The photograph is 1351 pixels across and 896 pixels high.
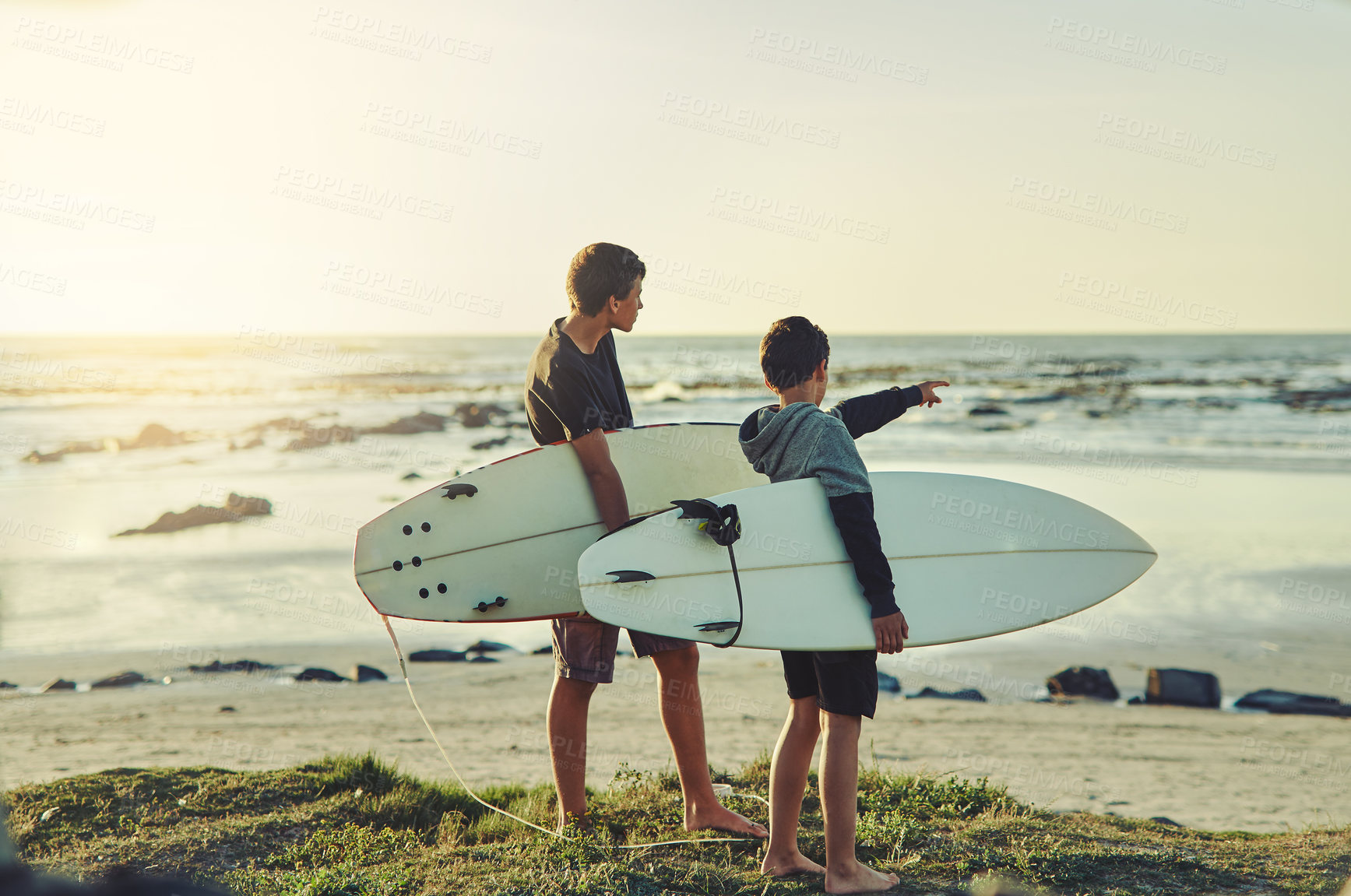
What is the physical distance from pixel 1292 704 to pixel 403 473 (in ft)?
40.4

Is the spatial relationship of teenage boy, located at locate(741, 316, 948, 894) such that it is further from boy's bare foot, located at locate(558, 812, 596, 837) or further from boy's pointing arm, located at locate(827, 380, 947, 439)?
boy's bare foot, located at locate(558, 812, 596, 837)

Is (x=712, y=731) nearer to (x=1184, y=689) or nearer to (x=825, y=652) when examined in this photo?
(x=825, y=652)

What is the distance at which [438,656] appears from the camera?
6.19 m

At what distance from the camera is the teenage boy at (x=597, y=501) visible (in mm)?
3016

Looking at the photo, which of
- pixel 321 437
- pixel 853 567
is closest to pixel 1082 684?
pixel 853 567

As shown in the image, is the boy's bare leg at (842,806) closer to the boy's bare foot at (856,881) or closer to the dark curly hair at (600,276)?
the boy's bare foot at (856,881)

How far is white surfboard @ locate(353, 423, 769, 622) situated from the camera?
3.48 metres

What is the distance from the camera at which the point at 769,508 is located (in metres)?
2.95

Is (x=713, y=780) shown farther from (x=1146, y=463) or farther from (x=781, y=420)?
(x=1146, y=463)

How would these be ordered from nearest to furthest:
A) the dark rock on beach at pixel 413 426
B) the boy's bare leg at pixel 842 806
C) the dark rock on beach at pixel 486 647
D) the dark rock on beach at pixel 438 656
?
the boy's bare leg at pixel 842 806, the dark rock on beach at pixel 438 656, the dark rock on beach at pixel 486 647, the dark rock on beach at pixel 413 426

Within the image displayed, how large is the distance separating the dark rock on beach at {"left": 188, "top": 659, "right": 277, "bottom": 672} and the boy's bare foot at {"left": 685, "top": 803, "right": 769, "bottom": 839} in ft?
12.6

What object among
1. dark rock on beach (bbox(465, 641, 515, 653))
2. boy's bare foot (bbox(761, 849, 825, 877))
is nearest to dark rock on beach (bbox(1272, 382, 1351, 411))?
dark rock on beach (bbox(465, 641, 515, 653))

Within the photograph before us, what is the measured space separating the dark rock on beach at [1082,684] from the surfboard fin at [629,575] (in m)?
3.65

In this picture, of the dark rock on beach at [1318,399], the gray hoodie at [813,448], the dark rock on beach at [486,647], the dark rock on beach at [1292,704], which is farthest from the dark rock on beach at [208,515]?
the dark rock on beach at [1318,399]
